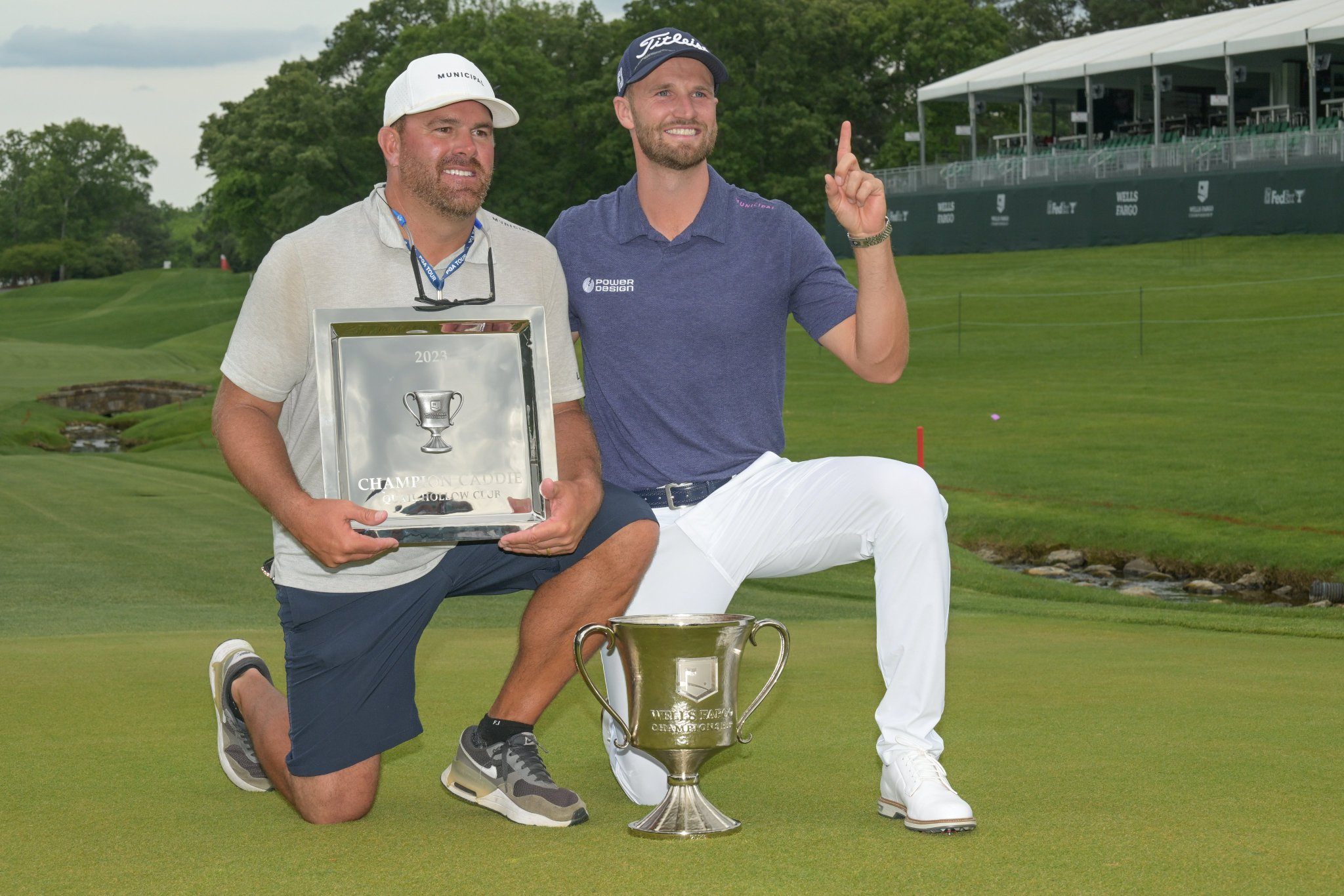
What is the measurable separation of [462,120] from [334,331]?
0.77m

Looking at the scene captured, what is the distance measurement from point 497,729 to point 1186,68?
50668 mm

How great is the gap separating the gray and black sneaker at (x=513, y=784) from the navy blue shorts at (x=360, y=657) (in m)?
0.24

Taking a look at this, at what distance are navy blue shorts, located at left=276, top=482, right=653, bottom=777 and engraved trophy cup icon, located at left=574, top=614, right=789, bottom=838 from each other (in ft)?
1.93

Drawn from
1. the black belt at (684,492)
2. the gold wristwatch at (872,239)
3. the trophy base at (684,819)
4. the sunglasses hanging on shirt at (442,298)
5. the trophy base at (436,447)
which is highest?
the gold wristwatch at (872,239)

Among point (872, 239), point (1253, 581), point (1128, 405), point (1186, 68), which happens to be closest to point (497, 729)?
point (872, 239)

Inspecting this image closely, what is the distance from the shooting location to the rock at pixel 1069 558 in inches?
558

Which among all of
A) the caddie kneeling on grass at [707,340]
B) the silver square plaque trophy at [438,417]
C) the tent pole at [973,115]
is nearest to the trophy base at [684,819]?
the caddie kneeling on grass at [707,340]

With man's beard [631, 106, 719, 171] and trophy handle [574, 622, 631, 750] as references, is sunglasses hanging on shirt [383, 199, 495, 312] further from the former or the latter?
trophy handle [574, 622, 631, 750]

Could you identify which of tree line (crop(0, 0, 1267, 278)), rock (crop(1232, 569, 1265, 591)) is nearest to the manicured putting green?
rock (crop(1232, 569, 1265, 591))

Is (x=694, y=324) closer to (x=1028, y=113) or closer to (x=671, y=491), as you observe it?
(x=671, y=491)

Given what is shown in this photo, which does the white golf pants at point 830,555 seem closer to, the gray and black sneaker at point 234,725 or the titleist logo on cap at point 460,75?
the gray and black sneaker at point 234,725

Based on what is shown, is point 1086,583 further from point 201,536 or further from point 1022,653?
point 201,536

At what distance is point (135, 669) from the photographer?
6285 mm

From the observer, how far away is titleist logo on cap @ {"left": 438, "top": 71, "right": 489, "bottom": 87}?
4.11 m
